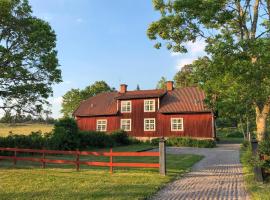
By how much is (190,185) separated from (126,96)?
3189 cm

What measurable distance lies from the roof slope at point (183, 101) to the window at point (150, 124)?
1893 mm

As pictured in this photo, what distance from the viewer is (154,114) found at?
40438 mm

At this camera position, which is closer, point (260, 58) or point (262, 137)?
point (260, 58)

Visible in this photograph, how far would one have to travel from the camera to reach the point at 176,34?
1575 cm

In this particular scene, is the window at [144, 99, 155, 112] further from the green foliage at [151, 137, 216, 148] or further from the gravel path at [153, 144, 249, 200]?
the gravel path at [153, 144, 249, 200]

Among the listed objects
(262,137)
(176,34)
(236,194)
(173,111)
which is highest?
(176,34)

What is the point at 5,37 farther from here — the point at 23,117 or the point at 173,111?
the point at 173,111

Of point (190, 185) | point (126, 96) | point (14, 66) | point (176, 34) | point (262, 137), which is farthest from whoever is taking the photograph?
point (126, 96)

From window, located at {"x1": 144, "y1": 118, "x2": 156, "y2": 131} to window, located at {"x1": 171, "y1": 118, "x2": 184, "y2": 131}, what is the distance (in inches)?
102

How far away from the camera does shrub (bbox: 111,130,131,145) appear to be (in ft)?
117

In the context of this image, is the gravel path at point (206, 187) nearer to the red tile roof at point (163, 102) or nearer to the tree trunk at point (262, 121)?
the tree trunk at point (262, 121)

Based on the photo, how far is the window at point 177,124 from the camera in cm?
3856

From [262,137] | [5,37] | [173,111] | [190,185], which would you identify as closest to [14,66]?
[5,37]

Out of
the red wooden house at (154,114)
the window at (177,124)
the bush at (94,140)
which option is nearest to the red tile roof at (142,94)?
the red wooden house at (154,114)
